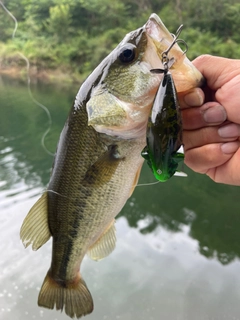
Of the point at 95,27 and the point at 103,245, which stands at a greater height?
the point at 103,245

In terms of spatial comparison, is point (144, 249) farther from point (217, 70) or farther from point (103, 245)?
point (217, 70)

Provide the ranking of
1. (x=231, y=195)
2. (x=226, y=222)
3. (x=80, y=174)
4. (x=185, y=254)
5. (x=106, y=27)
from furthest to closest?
(x=106, y=27) < (x=231, y=195) < (x=226, y=222) < (x=185, y=254) < (x=80, y=174)

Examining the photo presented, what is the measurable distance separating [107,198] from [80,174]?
0.51 ft

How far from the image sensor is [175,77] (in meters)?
1.08

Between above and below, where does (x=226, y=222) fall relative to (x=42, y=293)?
below

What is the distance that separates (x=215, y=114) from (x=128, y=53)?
410mm

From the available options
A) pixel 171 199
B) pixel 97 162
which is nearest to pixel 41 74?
pixel 171 199

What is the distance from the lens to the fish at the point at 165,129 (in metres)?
0.97

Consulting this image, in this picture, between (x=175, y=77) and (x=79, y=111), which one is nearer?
(x=175, y=77)

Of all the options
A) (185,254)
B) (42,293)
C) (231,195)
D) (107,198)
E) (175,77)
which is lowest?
(231,195)

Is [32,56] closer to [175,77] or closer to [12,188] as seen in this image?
[12,188]

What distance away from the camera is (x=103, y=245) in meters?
1.60

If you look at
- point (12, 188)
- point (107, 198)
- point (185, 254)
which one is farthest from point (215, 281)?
point (12, 188)

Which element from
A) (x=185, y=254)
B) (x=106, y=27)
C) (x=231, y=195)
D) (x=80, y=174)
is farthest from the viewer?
(x=106, y=27)
